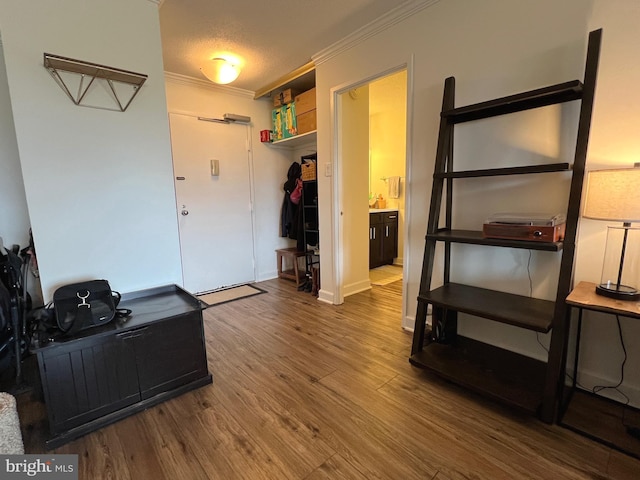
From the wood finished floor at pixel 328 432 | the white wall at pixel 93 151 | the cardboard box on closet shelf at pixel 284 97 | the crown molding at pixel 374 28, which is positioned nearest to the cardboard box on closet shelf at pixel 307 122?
the cardboard box on closet shelf at pixel 284 97

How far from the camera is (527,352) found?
187cm

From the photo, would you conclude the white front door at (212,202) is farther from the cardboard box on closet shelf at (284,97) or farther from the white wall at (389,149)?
the white wall at (389,149)

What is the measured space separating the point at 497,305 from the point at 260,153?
10.7 feet

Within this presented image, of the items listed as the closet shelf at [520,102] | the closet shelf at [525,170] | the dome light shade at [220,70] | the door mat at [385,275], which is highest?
the dome light shade at [220,70]

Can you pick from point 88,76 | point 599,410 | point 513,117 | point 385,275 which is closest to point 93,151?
point 88,76

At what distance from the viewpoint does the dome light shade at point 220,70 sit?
2744 millimetres

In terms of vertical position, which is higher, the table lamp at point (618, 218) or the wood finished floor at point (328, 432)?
the table lamp at point (618, 218)

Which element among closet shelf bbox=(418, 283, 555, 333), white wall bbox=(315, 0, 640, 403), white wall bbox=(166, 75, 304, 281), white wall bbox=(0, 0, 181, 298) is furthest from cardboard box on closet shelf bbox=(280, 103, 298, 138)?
closet shelf bbox=(418, 283, 555, 333)

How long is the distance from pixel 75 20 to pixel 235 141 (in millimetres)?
2073

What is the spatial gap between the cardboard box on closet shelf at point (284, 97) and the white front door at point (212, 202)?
49 centimetres

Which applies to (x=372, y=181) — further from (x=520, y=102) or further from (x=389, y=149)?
(x=520, y=102)

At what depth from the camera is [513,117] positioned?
180 cm

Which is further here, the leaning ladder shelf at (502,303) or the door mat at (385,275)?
the door mat at (385,275)

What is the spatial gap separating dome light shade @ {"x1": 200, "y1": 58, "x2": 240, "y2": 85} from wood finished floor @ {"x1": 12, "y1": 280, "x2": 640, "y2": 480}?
2438 mm
